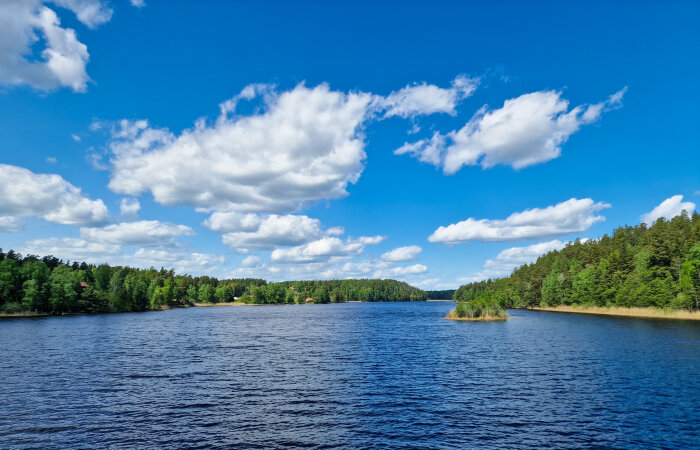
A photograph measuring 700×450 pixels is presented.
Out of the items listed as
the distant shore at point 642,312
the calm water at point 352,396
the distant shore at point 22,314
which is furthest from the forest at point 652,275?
the distant shore at point 22,314

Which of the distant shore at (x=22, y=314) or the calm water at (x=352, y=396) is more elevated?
the calm water at (x=352, y=396)

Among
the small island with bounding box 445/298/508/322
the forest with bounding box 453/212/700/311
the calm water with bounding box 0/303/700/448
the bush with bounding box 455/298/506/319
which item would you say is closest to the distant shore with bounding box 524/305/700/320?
the forest with bounding box 453/212/700/311

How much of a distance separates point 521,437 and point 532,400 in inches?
439

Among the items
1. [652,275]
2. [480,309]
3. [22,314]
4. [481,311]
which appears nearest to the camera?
[652,275]

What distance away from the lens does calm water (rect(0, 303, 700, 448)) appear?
30.5 metres

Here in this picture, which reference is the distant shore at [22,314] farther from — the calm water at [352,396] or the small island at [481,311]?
the small island at [481,311]

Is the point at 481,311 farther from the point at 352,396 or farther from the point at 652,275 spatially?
the point at 352,396

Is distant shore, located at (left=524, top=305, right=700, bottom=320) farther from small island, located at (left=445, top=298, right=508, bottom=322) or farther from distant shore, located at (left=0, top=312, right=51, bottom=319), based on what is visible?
distant shore, located at (left=0, top=312, right=51, bottom=319)

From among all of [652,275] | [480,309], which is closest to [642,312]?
[652,275]

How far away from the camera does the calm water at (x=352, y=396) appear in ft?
99.9

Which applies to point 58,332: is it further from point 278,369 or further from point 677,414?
point 677,414

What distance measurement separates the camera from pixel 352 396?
139 ft

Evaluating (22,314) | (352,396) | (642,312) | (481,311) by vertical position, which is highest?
(642,312)

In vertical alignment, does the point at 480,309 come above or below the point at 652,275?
below
